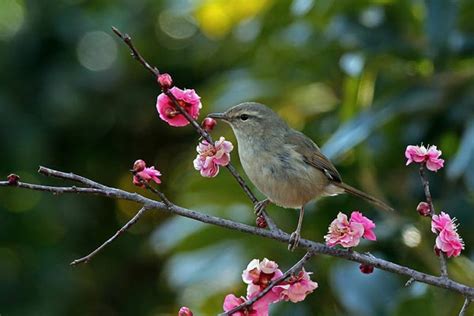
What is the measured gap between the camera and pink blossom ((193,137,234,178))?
1.92m

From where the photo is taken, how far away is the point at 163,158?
5.28m

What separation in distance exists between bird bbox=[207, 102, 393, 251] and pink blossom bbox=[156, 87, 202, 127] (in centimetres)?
57

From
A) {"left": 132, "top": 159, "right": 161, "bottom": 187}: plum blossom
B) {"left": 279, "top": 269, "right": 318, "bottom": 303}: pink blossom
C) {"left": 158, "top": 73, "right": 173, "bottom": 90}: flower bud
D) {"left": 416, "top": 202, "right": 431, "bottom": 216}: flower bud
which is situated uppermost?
{"left": 158, "top": 73, "right": 173, "bottom": 90}: flower bud

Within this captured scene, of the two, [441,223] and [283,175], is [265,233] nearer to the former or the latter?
[441,223]

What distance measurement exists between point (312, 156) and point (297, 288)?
3.34 ft

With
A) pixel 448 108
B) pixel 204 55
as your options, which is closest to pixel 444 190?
pixel 448 108

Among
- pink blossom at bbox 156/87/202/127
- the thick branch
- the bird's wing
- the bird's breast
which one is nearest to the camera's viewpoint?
the thick branch

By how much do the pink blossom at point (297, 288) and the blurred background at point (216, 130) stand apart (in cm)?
105

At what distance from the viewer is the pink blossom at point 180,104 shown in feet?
6.26

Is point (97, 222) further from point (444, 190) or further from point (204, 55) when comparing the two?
point (444, 190)

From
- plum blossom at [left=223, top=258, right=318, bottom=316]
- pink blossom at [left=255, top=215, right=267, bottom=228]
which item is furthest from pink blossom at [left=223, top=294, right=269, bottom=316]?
pink blossom at [left=255, top=215, right=267, bottom=228]

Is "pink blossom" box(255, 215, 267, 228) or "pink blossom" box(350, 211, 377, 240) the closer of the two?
"pink blossom" box(350, 211, 377, 240)

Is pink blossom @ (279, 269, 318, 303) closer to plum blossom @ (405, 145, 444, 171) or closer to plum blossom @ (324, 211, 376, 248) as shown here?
plum blossom @ (324, 211, 376, 248)

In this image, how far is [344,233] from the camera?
1.80 m
